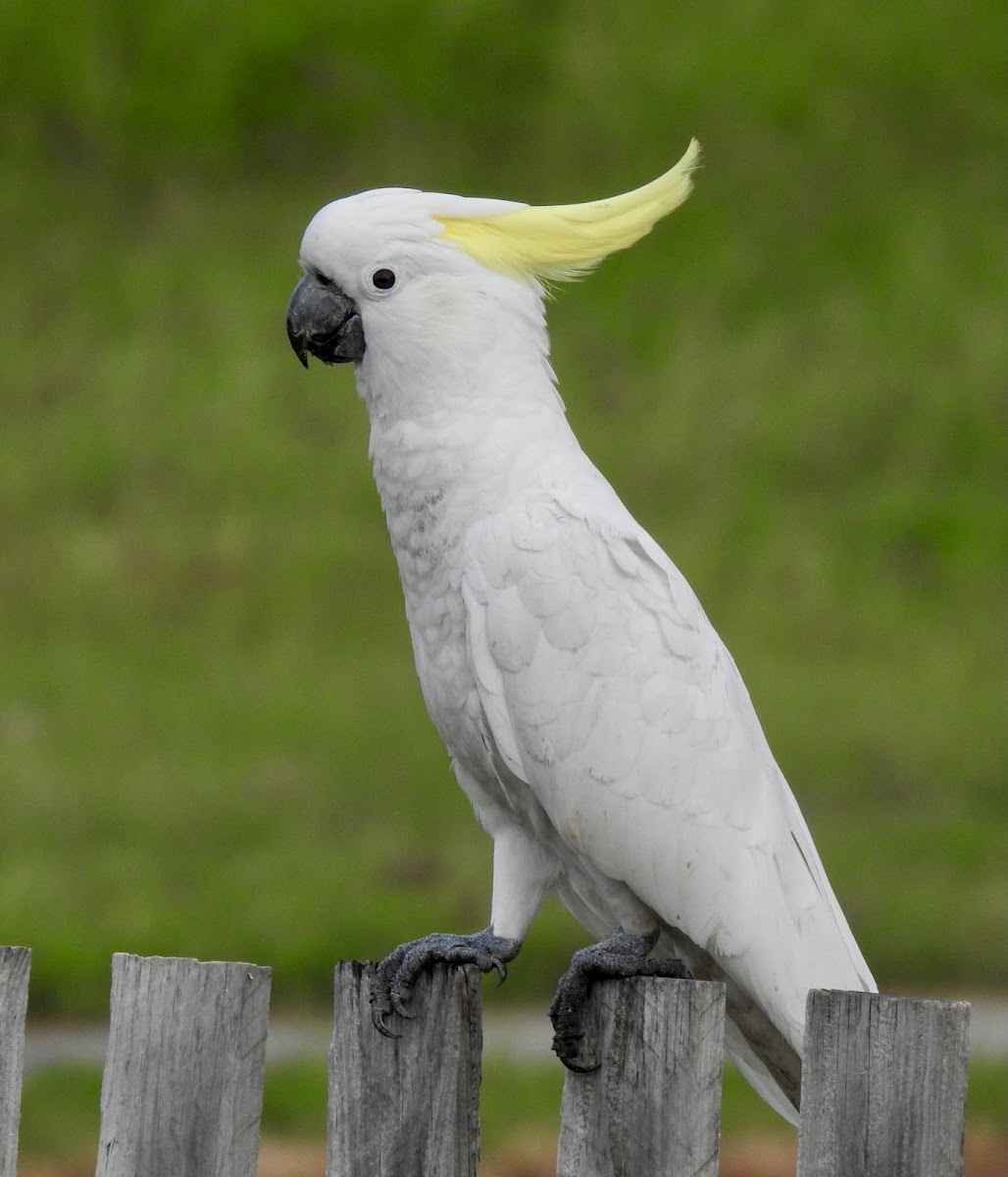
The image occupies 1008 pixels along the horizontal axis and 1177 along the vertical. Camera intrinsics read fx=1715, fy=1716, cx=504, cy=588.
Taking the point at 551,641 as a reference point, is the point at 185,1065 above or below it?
below

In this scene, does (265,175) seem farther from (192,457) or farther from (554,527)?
(554,527)

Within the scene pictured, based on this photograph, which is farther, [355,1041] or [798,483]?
[798,483]

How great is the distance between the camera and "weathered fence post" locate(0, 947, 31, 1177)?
1.93 metres

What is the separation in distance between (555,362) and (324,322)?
5981 millimetres

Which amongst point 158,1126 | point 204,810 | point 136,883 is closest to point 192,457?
point 204,810

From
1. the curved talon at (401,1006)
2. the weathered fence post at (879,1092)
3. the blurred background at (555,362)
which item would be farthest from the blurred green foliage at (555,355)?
the weathered fence post at (879,1092)

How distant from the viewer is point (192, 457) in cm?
838

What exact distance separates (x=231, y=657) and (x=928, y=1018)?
6.29 metres

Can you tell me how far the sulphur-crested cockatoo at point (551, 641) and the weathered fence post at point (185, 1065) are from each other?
52 cm

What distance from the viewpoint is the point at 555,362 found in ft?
28.0

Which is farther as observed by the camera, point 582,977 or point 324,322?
point 324,322

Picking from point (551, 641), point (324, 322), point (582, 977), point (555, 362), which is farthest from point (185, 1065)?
point (555, 362)

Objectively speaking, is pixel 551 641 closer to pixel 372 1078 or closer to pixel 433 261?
pixel 433 261

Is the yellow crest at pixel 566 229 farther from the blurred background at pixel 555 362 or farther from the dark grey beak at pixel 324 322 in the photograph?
the blurred background at pixel 555 362
